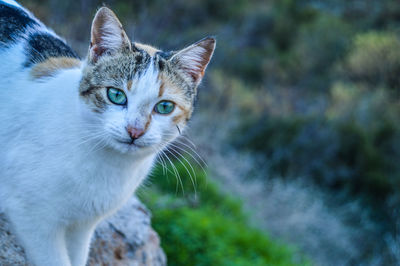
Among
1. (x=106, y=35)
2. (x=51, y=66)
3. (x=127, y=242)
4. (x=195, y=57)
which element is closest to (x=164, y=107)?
(x=195, y=57)

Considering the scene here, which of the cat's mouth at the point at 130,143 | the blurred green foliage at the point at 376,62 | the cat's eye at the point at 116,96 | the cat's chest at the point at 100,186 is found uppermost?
the blurred green foliage at the point at 376,62

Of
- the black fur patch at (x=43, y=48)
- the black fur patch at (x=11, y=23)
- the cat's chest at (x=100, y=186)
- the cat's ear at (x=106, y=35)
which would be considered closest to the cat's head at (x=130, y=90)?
the cat's ear at (x=106, y=35)

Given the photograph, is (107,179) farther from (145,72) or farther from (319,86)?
(319,86)

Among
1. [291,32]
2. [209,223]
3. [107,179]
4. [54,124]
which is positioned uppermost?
[291,32]

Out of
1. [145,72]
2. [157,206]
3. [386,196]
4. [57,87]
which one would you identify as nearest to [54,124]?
[57,87]

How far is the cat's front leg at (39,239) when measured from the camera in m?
1.83

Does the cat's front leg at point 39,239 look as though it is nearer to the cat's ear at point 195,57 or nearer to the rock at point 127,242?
the rock at point 127,242

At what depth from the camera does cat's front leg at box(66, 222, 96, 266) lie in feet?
6.88

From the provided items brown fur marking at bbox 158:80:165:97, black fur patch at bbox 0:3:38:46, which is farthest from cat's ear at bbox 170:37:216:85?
black fur patch at bbox 0:3:38:46

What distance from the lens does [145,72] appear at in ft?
6.34

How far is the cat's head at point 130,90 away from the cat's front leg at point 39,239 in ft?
1.53

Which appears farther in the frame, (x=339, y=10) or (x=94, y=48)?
(x=339, y=10)

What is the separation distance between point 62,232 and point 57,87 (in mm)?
690

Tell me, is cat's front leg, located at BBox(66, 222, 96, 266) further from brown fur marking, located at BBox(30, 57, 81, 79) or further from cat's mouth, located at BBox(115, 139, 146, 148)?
brown fur marking, located at BBox(30, 57, 81, 79)
